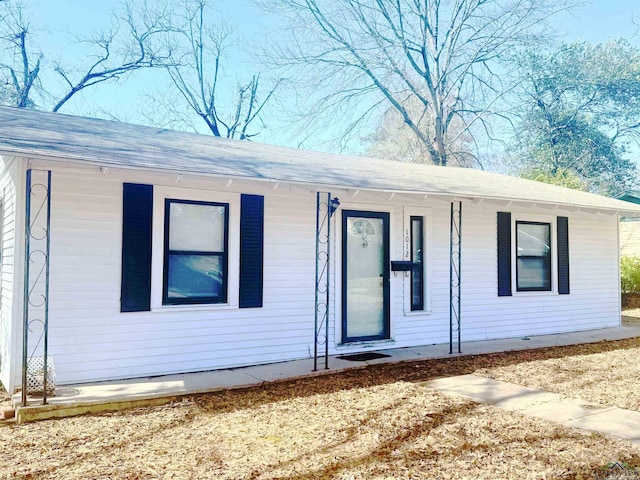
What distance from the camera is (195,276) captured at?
20.0 feet

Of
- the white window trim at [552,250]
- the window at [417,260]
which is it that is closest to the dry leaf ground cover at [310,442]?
the window at [417,260]

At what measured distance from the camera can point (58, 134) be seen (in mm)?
5605

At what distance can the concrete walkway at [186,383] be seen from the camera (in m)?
4.53

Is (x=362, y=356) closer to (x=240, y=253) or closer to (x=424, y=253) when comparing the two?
(x=424, y=253)

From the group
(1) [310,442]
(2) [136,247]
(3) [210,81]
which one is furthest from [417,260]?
(3) [210,81]

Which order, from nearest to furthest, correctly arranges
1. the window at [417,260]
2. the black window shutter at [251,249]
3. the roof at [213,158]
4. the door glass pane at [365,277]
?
the roof at [213,158] < the black window shutter at [251,249] < the door glass pane at [365,277] < the window at [417,260]

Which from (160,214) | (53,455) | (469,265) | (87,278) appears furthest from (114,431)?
(469,265)

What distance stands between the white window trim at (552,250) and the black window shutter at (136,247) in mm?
5766

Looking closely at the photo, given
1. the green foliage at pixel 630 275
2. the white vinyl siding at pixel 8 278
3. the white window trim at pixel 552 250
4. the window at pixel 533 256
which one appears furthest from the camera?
the green foliage at pixel 630 275

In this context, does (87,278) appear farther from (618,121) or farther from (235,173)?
(618,121)

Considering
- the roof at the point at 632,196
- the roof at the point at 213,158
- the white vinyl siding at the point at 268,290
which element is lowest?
the white vinyl siding at the point at 268,290

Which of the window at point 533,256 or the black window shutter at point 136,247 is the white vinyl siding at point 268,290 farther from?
the window at point 533,256

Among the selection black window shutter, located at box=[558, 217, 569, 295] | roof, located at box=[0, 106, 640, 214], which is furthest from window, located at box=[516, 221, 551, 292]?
roof, located at box=[0, 106, 640, 214]

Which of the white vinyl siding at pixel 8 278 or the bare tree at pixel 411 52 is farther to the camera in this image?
the bare tree at pixel 411 52
